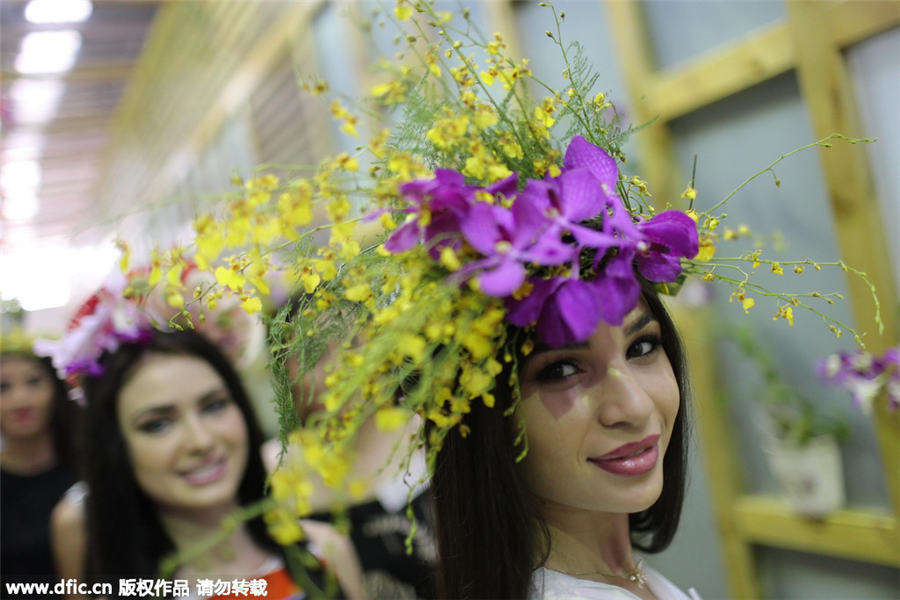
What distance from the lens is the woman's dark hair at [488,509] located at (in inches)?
37.8

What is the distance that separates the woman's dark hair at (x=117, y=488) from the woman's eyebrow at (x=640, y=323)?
107cm

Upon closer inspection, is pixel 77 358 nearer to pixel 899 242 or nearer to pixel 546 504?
pixel 546 504

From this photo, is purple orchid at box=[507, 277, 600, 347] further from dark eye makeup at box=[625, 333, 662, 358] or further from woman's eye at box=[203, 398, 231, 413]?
woman's eye at box=[203, 398, 231, 413]

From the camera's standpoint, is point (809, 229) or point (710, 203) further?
point (710, 203)

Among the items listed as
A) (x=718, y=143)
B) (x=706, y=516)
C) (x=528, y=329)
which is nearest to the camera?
(x=528, y=329)

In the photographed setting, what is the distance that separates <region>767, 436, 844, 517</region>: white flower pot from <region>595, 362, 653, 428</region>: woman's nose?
1.29 metres

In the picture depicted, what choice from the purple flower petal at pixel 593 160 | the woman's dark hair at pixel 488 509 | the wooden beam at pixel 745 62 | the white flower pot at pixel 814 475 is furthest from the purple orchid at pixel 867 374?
the purple flower petal at pixel 593 160

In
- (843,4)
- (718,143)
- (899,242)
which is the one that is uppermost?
(843,4)

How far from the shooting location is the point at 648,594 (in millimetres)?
1111

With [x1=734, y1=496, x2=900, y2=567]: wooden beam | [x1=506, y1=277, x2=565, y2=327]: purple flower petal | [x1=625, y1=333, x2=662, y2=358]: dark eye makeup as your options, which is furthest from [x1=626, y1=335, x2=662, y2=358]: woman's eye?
[x1=734, y1=496, x2=900, y2=567]: wooden beam

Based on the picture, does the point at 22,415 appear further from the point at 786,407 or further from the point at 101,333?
the point at 786,407

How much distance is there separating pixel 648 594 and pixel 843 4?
1474 mm

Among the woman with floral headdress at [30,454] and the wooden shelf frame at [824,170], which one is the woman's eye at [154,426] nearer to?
the woman with floral headdress at [30,454]

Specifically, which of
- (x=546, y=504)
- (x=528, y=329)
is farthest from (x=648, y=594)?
(x=528, y=329)
